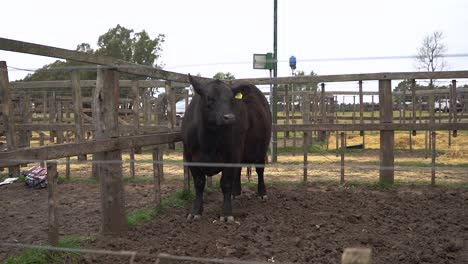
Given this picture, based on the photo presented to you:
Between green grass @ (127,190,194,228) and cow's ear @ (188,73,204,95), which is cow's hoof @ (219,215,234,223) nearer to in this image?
green grass @ (127,190,194,228)

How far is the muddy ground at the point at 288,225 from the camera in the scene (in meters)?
4.20

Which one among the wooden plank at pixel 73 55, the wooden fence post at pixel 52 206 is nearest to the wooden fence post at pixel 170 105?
the wooden plank at pixel 73 55

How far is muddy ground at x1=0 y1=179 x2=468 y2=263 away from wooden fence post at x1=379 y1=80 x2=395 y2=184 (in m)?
0.38

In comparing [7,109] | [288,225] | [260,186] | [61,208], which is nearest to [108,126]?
[7,109]

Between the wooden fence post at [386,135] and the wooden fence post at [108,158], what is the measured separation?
174 inches

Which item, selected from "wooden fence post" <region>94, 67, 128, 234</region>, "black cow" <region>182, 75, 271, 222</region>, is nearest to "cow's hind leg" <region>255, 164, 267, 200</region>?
"black cow" <region>182, 75, 271, 222</region>

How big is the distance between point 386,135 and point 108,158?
181 inches

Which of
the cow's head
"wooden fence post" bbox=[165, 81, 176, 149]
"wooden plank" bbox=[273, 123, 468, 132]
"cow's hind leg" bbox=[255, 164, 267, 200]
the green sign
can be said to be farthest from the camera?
the green sign

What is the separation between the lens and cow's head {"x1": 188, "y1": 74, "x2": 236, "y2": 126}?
5395 mm

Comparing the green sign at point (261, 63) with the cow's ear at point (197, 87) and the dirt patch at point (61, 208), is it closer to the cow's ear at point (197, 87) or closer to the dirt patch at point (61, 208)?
the dirt patch at point (61, 208)

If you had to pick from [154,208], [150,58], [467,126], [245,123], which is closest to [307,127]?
[245,123]

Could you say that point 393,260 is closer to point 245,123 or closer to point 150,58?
point 245,123

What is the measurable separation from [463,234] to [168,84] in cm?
423

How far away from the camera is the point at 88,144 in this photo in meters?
4.30
